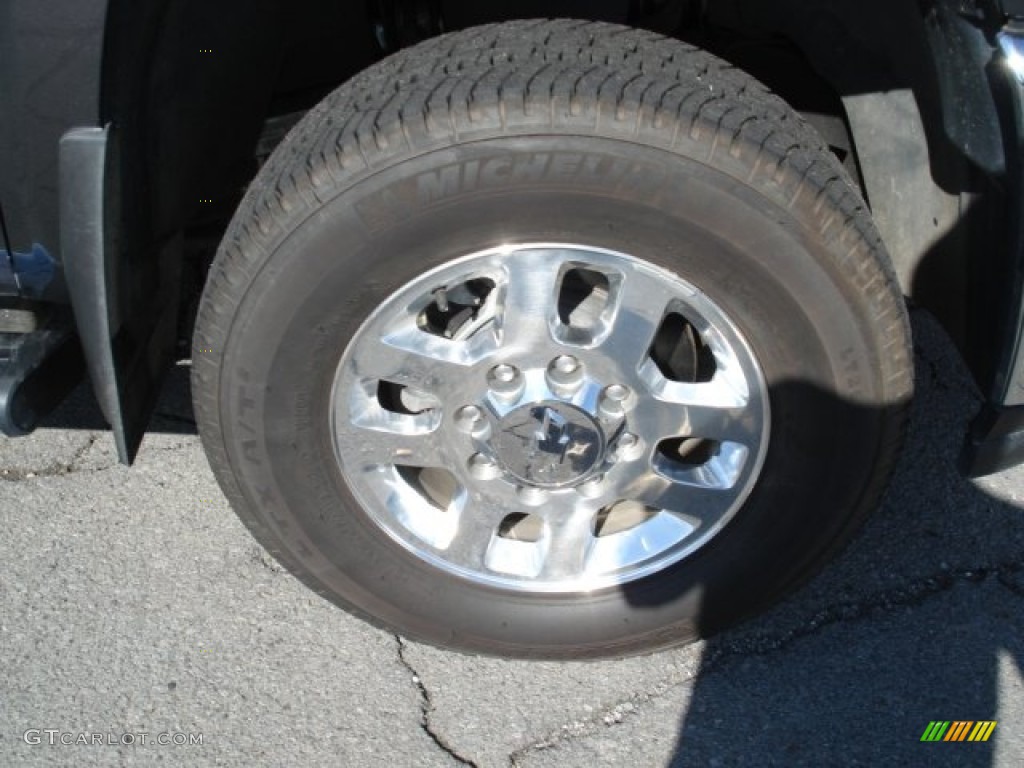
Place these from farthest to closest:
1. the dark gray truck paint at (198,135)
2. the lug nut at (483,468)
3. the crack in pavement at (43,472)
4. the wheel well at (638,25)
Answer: the crack in pavement at (43,472) → the lug nut at (483,468) → the wheel well at (638,25) → the dark gray truck paint at (198,135)

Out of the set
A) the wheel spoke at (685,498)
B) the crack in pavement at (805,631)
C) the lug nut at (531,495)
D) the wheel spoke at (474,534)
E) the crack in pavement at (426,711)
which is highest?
the wheel spoke at (685,498)

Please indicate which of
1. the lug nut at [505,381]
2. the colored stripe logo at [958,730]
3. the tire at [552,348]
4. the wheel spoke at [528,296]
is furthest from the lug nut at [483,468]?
the colored stripe logo at [958,730]

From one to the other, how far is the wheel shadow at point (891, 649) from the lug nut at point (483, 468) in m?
0.68

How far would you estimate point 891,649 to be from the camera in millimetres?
2533

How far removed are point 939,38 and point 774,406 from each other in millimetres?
715

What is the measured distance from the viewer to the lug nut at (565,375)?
2143 millimetres

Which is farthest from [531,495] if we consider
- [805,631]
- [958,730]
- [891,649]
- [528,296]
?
[958,730]

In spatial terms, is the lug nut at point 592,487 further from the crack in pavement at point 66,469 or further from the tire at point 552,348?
the crack in pavement at point 66,469

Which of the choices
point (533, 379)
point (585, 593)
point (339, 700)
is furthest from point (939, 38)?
point (339, 700)

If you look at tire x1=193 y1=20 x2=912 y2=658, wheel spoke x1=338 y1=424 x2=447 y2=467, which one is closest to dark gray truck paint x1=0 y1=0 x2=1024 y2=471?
tire x1=193 y1=20 x2=912 y2=658

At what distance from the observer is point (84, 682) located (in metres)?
2.45

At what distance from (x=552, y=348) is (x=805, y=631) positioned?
3.26 feet

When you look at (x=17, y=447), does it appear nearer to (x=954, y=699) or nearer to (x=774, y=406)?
(x=774, y=406)

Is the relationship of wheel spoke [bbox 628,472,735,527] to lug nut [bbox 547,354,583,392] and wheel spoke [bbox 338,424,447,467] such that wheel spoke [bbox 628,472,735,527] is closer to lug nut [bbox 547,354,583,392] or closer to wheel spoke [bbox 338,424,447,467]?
lug nut [bbox 547,354,583,392]
